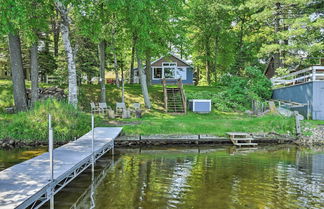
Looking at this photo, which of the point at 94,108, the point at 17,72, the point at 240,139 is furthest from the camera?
the point at 94,108

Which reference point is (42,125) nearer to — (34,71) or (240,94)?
(34,71)

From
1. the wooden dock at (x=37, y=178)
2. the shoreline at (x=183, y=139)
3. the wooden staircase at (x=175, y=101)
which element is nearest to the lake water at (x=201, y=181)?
the wooden dock at (x=37, y=178)

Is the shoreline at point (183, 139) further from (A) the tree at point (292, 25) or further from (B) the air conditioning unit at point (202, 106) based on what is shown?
(A) the tree at point (292, 25)

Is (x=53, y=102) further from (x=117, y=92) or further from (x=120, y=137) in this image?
(x=117, y=92)

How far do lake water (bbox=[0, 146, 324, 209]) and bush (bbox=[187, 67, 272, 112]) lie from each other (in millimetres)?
8915

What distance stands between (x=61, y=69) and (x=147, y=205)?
17117 millimetres

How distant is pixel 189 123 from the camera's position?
1408cm

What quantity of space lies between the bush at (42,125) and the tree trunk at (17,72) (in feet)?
12.1

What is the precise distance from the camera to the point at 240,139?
12523 millimetres

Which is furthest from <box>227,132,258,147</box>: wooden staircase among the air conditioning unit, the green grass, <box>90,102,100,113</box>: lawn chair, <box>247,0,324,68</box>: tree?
<box>247,0,324,68</box>: tree

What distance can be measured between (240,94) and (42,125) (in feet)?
47.9

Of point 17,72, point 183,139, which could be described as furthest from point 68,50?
point 183,139

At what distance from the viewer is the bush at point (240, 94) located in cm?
1981

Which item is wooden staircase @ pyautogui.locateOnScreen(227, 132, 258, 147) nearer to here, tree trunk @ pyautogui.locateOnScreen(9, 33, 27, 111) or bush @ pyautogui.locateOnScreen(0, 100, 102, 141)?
bush @ pyautogui.locateOnScreen(0, 100, 102, 141)
